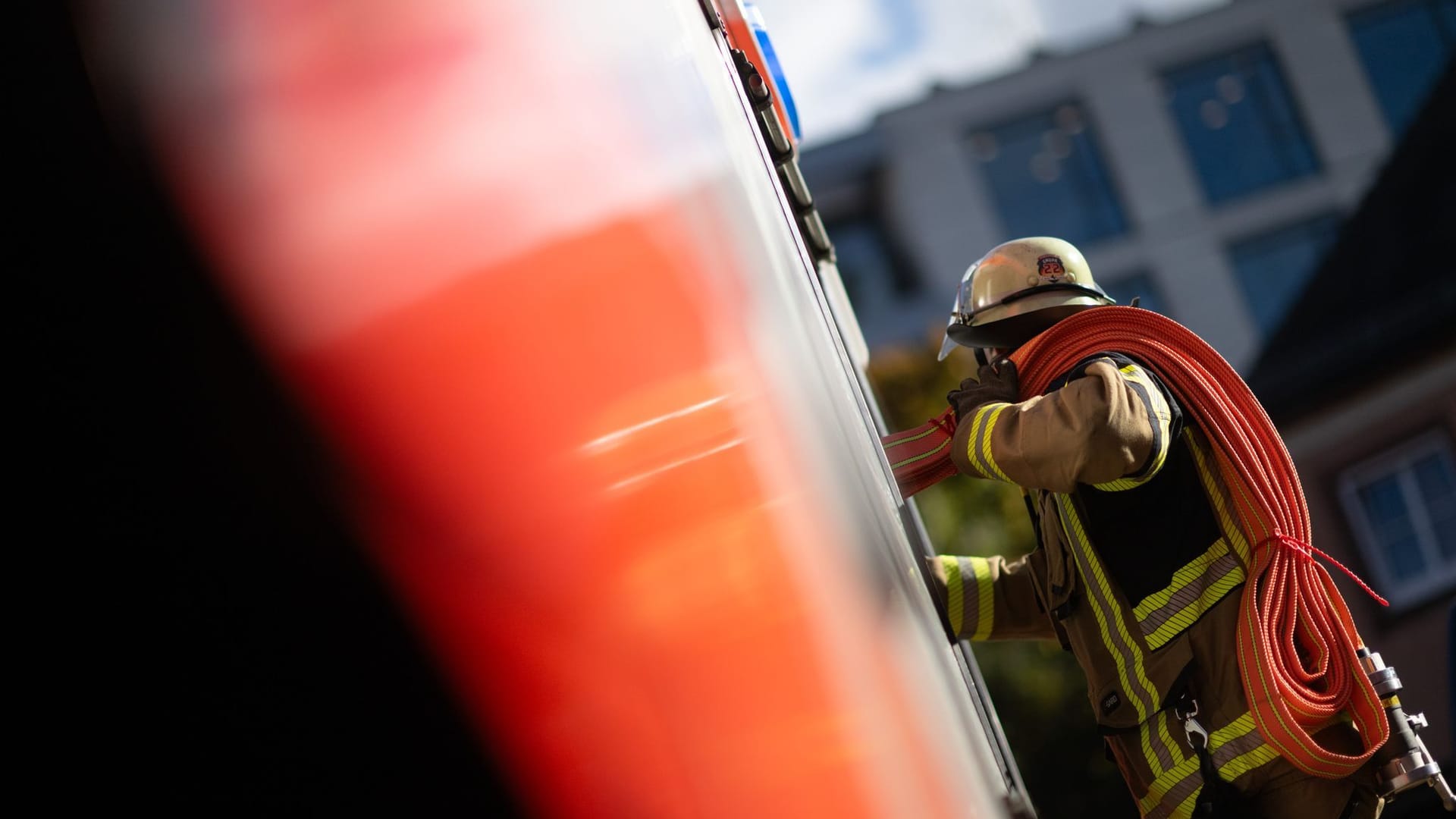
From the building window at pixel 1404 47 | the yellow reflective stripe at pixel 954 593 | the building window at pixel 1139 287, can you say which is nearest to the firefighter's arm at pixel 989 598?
the yellow reflective stripe at pixel 954 593

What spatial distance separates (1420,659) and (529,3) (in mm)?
14729

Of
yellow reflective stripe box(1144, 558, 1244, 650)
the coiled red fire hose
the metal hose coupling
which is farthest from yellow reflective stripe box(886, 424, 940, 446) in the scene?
the metal hose coupling

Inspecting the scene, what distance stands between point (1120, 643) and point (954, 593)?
374 mm

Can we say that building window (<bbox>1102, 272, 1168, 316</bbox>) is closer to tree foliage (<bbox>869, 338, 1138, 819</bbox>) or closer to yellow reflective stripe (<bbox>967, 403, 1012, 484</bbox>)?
tree foliage (<bbox>869, 338, 1138, 819</bbox>)

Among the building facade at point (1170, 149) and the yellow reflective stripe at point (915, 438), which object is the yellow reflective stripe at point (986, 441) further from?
→ the building facade at point (1170, 149)

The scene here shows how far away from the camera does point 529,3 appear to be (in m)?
1.39

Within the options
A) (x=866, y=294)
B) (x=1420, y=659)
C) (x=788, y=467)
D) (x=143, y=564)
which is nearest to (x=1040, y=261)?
(x=788, y=467)

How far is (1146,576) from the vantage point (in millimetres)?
2510

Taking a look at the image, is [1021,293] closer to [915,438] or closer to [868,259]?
[915,438]

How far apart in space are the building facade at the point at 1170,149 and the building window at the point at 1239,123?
26 millimetres

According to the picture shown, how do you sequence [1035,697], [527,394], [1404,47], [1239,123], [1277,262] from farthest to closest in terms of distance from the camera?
[1404,47] → [1239,123] → [1277,262] → [1035,697] → [527,394]

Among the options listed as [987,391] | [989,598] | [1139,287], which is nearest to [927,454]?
[987,391]

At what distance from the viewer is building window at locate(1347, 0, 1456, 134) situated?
2191cm

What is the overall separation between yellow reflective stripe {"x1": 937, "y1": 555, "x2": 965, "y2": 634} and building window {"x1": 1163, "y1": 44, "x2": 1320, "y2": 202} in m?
20.2
